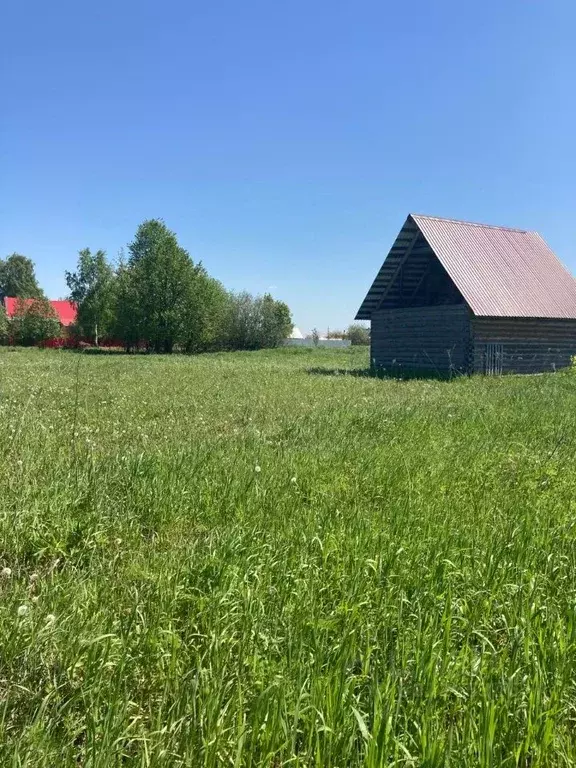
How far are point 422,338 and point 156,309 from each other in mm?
32565

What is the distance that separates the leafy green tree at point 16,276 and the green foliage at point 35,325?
36.6 meters

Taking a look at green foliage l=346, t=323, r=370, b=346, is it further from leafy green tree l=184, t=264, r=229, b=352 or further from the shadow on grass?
the shadow on grass

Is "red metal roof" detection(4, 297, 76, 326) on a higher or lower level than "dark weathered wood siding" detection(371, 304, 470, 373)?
higher

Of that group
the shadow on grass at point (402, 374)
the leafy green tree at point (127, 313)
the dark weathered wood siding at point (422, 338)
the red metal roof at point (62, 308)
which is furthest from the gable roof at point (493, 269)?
the red metal roof at point (62, 308)

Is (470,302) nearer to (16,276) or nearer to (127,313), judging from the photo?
(127,313)

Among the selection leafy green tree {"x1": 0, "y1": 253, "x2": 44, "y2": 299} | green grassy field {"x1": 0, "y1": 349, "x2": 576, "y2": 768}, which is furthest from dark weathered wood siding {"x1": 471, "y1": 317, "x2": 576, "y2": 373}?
leafy green tree {"x1": 0, "y1": 253, "x2": 44, "y2": 299}

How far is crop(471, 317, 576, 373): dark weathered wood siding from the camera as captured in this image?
76.7 feet

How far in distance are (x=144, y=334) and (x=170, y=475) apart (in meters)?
49.2

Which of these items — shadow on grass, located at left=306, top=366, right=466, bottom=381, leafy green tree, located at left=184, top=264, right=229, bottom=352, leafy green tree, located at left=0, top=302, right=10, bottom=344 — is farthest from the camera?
leafy green tree, located at left=0, top=302, right=10, bottom=344

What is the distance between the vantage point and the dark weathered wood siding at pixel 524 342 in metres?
23.4

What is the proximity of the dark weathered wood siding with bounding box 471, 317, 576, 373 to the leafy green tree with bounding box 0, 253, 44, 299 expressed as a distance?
94.0 metres

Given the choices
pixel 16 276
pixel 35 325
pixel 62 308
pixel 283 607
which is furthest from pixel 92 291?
pixel 283 607

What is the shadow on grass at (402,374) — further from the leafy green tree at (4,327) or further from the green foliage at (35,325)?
the leafy green tree at (4,327)

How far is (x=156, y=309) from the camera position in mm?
52188
